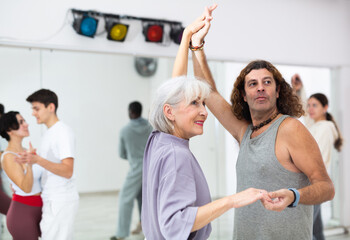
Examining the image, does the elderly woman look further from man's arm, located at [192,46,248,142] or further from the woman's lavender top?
man's arm, located at [192,46,248,142]

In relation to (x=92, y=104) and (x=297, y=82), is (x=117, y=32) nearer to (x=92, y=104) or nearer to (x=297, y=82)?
(x=92, y=104)

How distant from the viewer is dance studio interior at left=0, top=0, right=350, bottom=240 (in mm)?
3365

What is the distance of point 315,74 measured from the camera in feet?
15.6

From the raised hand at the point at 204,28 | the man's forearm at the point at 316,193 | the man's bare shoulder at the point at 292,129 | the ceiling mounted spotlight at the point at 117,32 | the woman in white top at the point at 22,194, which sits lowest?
the woman in white top at the point at 22,194

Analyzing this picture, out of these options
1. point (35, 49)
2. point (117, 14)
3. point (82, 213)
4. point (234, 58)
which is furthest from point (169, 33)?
point (82, 213)

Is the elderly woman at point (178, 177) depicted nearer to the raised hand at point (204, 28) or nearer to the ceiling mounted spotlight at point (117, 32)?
the raised hand at point (204, 28)

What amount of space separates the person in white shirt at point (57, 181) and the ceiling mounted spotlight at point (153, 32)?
3.75 ft

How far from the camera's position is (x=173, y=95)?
4.89 ft

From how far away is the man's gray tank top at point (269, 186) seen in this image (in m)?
1.77

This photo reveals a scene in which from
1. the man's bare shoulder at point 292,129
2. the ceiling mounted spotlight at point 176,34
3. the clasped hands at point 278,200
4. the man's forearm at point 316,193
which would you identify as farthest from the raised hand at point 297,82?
the clasped hands at point 278,200

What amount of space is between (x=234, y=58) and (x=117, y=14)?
52.9 inches

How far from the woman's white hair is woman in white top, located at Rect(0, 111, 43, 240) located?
159 cm

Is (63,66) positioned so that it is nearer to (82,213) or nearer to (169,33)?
(169,33)

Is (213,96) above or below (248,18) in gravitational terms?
below
